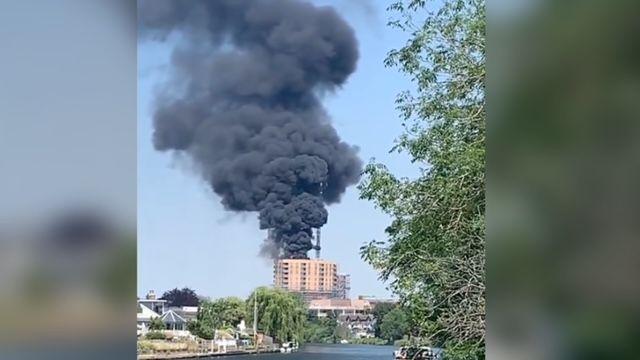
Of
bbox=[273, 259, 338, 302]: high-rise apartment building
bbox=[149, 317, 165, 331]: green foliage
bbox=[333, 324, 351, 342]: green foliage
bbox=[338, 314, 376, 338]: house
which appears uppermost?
bbox=[273, 259, 338, 302]: high-rise apartment building

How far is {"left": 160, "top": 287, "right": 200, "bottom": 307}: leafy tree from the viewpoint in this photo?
9.91 ft

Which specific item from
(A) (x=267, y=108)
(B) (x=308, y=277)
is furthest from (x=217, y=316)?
(A) (x=267, y=108)

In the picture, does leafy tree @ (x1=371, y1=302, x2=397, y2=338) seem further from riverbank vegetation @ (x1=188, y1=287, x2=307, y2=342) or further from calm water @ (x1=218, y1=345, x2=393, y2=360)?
riverbank vegetation @ (x1=188, y1=287, x2=307, y2=342)

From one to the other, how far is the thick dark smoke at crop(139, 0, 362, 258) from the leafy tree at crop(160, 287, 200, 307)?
402 millimetres

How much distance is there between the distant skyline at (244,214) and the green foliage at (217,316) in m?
0.06
